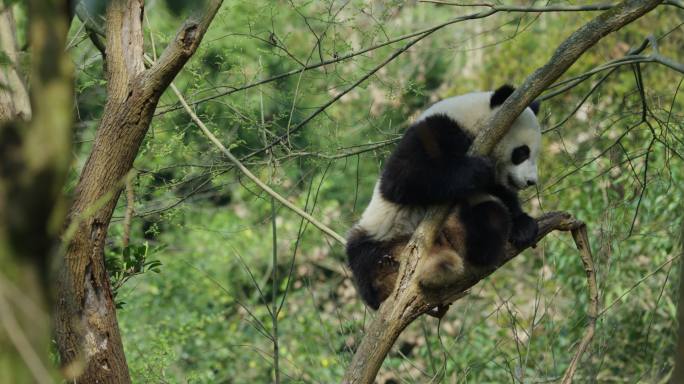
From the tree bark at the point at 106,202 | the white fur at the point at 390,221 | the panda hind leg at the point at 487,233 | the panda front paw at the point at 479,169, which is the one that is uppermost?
the panda front paw at the point at 479,169

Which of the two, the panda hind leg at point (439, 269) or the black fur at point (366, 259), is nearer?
the panda hind leg at point (439, 269)

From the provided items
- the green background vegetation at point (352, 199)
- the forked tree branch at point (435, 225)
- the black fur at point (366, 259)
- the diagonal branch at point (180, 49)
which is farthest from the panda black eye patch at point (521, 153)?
the diagonal branch at point (180, 49)

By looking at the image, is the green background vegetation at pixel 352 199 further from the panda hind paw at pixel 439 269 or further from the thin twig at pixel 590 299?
the panda hind paw at pixel 439 269

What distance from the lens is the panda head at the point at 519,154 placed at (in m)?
4.77

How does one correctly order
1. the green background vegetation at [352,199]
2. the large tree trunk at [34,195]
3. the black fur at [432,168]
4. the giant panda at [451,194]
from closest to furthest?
the large tree trunk at [34,195], the black fur at [432,168], the giant panda at [451,194], the green background vegetation at [352,199]

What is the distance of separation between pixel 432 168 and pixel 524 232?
0.66 meters

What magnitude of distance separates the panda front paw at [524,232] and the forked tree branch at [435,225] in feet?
2.73

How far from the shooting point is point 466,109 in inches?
187

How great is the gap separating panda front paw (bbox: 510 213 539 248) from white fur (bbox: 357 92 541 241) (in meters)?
0.22

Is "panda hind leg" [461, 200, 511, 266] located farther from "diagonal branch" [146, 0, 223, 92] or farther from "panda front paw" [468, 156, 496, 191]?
"diagonal branch" [146, 0, 223, 92]

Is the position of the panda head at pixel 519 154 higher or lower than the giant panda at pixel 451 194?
higher

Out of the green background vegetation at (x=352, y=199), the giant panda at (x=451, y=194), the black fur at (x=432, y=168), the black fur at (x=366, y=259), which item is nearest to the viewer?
the black fur at (x=432, y=168)

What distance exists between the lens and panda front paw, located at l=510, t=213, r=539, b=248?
180 inches

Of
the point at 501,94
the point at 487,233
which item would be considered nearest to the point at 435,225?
the point at 487,233
